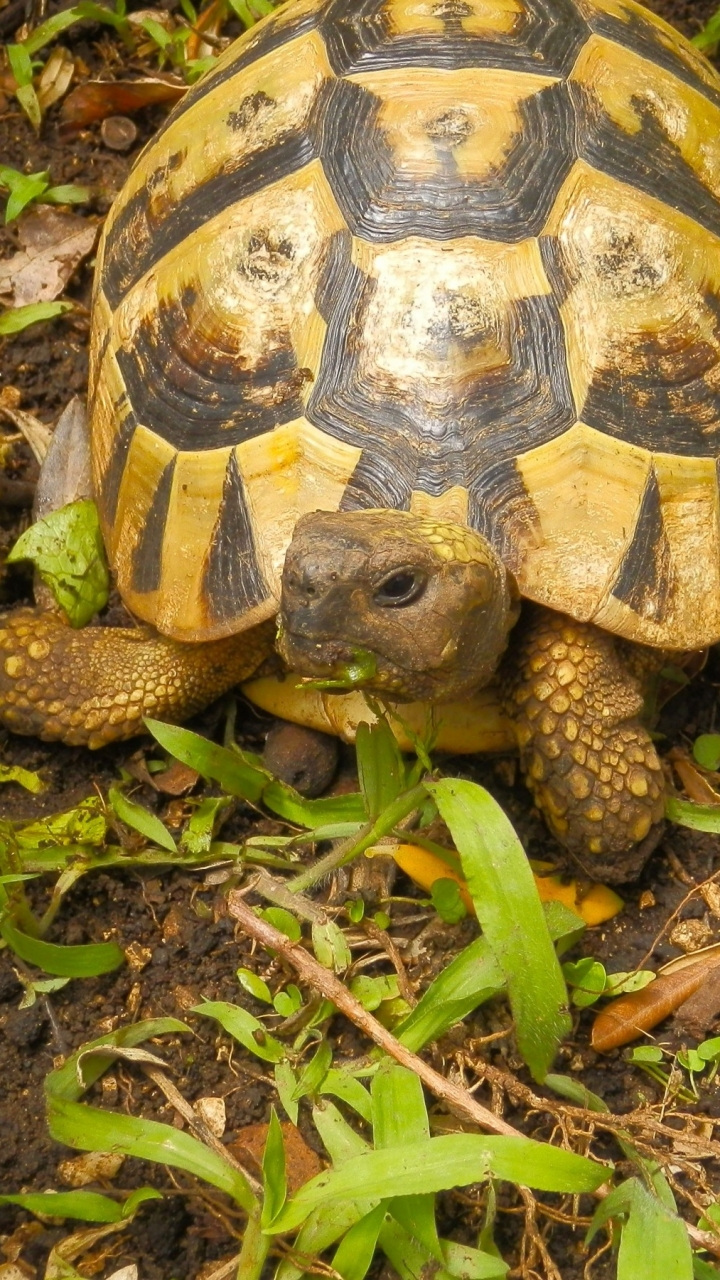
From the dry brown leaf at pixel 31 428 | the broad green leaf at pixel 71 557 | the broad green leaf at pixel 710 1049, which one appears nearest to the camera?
the broad green leaf at pixel 710 1049

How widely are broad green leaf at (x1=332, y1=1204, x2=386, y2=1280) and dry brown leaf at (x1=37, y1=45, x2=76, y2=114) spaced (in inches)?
133

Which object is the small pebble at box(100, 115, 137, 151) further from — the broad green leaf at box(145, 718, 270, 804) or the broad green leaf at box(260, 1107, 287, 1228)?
the broad green leaf at box(260, 1107, 287, 1228)

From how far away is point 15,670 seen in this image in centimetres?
286

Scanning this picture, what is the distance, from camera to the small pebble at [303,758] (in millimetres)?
2850

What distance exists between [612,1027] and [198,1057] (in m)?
0.89

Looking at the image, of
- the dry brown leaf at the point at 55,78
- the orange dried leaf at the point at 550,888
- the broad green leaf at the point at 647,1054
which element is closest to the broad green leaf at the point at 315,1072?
the orange dried leaf at the point at 550,888

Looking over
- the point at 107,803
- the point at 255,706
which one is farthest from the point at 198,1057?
the point at 255,706

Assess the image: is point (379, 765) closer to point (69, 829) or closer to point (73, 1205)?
point (69, 829)

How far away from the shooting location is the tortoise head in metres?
2.01

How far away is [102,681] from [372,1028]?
1065mm

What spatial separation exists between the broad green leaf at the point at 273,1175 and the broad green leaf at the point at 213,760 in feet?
2.70

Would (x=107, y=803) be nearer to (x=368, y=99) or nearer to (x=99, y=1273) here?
(x=99, y=1273)

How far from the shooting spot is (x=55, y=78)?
12.7ft

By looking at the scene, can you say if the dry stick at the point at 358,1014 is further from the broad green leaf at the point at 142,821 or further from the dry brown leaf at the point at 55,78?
the dry brown leaf at the point at 55,78
